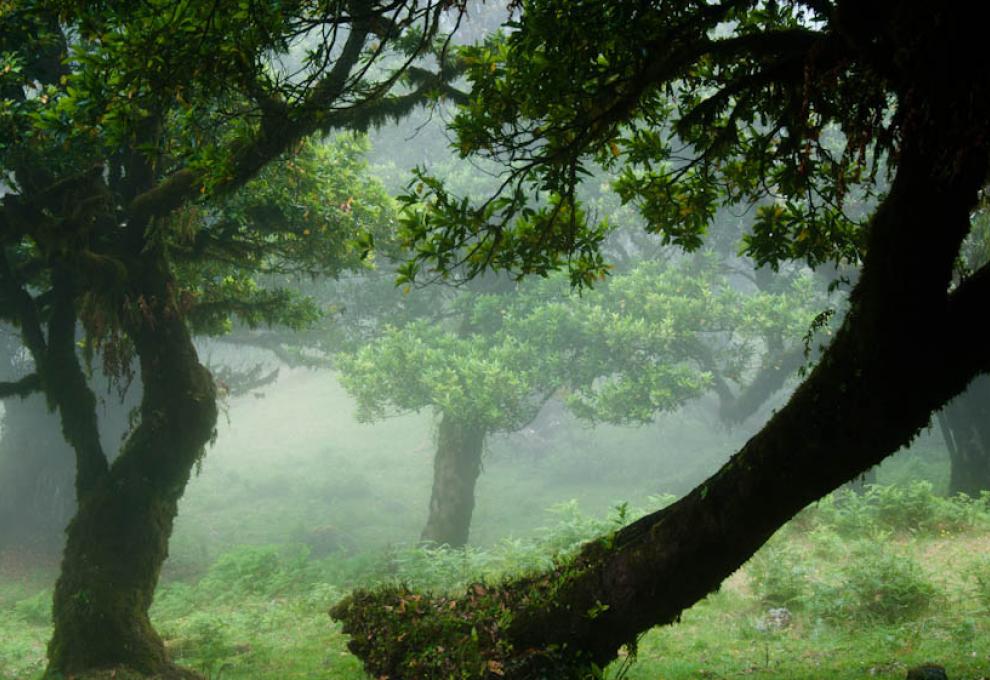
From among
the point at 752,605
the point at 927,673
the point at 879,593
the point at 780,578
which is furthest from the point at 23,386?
the point at 879,593

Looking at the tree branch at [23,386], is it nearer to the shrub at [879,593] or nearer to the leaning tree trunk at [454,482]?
the shrub at [879,593]

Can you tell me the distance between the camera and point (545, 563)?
13.4 m

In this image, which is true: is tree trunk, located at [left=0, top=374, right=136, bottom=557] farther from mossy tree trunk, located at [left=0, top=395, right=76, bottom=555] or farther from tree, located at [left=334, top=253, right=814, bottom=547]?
tree, located at [left=334, top=253, right=814, bottom=547]

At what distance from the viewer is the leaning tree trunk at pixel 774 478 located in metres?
3.96

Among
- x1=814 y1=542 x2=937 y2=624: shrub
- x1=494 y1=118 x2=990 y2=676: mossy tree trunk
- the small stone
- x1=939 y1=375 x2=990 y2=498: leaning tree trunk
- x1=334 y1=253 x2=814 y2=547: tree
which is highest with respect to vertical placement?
x1=334 y1=253 x2=814 y2=547: tree

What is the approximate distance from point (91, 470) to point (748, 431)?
32727 mm

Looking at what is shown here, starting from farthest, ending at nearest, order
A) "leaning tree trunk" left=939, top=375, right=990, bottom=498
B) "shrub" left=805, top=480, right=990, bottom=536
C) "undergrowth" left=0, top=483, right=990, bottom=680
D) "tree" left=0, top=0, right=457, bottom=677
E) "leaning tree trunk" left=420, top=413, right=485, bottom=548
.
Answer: "leaning tree trunk" left=420, top=413, right=485, bottom=548 → "leaning tree trunk" left=939, top=375, right=990, bottom=498 → "shrub" left=805, top=480, right=990, bottom=536 → "undergrowth" left=0, top=483, right=990, bottom=680 → "tree" left=0, top=0, right=457, bottom=677

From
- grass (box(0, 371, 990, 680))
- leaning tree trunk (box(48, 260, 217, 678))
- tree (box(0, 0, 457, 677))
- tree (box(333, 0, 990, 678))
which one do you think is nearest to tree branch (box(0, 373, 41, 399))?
tree (box(0, 0, 457, 677))

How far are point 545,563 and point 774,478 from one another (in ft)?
30.1

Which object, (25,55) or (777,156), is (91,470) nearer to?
(25,55)

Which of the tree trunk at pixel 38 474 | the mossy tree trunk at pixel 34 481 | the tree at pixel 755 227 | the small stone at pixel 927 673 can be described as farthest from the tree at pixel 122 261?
the mossy tree trunk at pixel 34 481

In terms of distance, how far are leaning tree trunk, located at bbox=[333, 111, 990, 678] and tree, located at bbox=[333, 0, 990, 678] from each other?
0.04ft

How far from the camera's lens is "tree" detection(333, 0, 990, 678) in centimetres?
379

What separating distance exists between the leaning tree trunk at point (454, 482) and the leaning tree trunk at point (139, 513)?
11939 millimetres
